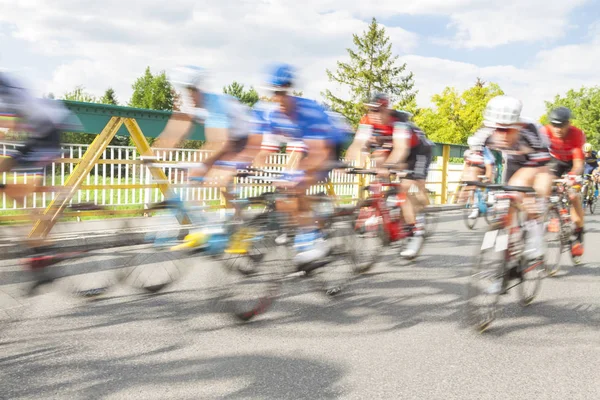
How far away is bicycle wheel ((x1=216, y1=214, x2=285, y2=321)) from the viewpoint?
4629 mm

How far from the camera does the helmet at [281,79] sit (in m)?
5.02

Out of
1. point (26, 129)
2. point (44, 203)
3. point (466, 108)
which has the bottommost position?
point (44, 203)

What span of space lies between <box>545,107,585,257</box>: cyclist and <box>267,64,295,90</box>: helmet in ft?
12.1

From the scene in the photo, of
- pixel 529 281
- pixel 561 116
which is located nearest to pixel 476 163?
pixel 561 116

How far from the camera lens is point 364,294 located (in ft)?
18.7

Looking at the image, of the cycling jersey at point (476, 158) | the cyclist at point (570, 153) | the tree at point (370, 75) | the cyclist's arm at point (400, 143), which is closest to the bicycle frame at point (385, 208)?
the cyclist's arm at point (400, 143)

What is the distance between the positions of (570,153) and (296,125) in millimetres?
4117

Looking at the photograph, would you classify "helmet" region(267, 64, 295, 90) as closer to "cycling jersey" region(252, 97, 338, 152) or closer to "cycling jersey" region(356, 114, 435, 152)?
"cycling jersey" region(252, 97, 338, 152)

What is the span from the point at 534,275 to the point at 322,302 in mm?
1929

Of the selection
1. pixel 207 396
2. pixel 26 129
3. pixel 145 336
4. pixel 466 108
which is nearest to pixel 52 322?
pixel 145 336

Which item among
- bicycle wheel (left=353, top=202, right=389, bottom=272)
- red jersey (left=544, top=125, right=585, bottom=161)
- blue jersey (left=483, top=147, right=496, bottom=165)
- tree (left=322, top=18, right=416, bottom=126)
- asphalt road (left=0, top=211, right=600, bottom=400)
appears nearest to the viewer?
asphalt road (left=0, top=211, right=600, bottom=400)

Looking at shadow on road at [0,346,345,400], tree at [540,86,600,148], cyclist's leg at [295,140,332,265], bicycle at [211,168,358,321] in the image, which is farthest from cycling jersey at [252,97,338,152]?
tree at [540,86,600,148]

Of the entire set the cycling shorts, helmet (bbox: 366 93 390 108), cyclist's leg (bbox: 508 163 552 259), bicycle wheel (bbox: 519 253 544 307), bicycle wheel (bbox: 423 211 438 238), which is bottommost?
bicycle wheel (bbox: 519 253 544 307)

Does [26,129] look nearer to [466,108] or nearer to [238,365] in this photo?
[238,365]
